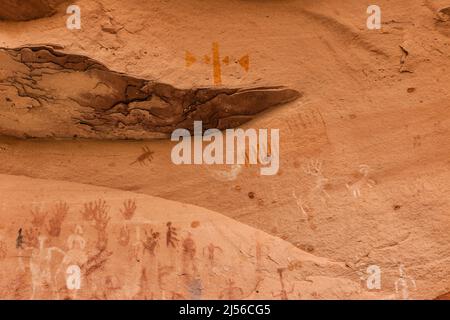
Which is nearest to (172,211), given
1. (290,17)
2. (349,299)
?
(349,299)

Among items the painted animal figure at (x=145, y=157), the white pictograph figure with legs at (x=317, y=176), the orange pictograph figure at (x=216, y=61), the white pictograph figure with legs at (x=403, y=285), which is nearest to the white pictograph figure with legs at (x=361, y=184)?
the white pictograph figure with legs at (x=317, y=176)

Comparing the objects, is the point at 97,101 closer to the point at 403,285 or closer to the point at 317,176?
the point at 317,176

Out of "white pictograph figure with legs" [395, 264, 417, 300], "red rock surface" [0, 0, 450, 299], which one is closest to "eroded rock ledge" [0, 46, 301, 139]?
"red rock surface" [0, 0, 450, 299]

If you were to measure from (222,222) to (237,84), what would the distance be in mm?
781

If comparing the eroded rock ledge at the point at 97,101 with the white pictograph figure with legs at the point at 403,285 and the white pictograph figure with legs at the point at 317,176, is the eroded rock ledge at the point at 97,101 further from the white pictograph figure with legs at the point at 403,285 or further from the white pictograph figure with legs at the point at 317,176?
the white pictograph figure with legs at the point at 403,285

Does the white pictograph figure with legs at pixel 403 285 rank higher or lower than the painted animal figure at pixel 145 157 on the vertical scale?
lower

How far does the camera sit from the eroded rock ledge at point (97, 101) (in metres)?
2.71

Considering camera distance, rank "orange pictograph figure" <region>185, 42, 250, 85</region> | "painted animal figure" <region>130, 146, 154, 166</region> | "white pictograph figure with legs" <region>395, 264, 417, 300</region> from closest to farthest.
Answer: "white pictograph figure with legs" <region>395, 264, 417, 300</region>
"orange pictograph figure" <region>185, 42, 250, 85</region>
"painted animal figure" <region>130, 146, 154, 166</region>

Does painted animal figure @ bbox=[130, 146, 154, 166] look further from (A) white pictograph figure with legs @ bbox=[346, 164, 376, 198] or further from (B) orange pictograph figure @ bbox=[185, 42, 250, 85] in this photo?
(A) white pictograph figure with legs @ bbox=[346, 164, 376, 198]

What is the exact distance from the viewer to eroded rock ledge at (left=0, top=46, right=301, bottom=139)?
271cm

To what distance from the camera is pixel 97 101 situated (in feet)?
9.23

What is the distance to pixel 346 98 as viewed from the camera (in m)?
2.91

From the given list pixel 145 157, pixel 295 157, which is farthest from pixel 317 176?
pixel 145 157
